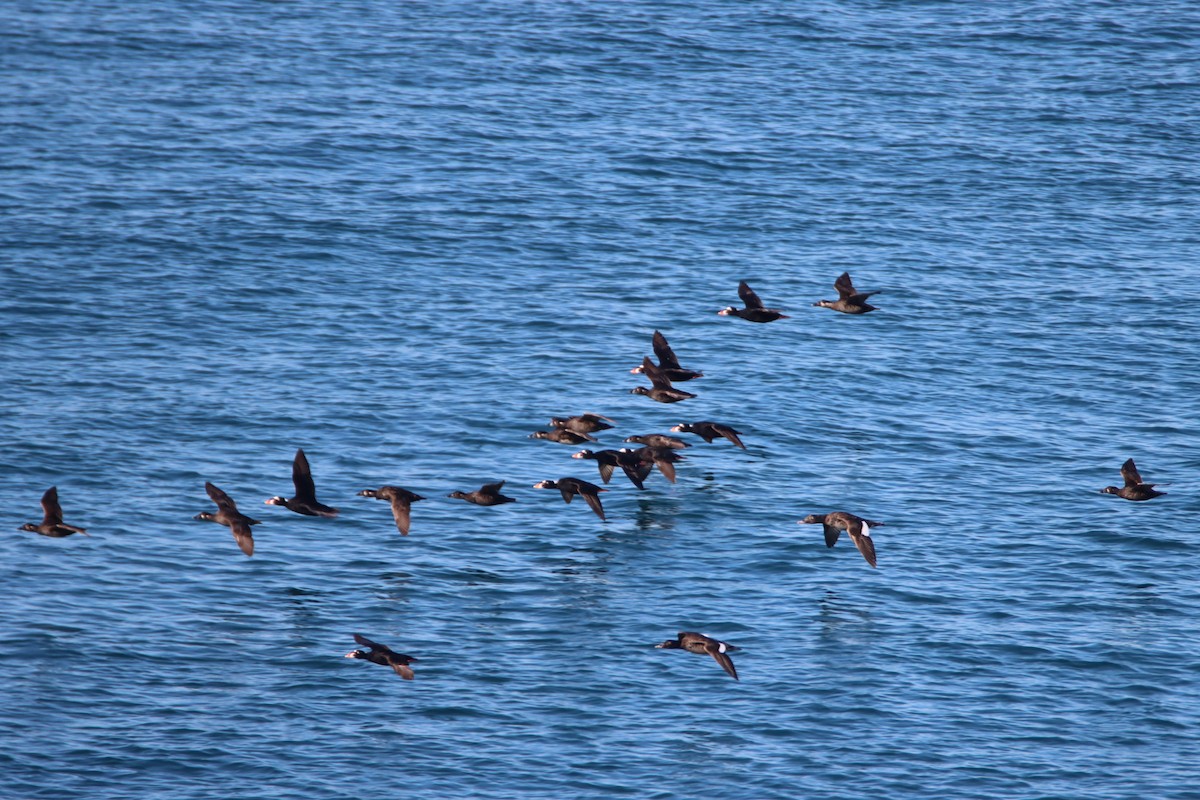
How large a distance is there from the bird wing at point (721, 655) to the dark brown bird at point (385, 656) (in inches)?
233

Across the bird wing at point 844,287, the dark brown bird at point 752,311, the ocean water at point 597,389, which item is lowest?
the ocean water at point 597,389

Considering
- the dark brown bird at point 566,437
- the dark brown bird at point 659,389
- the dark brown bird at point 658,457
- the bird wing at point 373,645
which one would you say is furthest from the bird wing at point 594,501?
the bird wing at point 373,645

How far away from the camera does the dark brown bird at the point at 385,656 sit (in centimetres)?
3088

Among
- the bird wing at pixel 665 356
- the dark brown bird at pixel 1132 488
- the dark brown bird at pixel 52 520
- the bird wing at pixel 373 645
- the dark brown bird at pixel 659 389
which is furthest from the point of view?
the bird wing at pixel 665 356

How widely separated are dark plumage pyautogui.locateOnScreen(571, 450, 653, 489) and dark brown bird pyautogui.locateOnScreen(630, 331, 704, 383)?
3227 mm

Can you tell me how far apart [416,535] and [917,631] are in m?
12.3

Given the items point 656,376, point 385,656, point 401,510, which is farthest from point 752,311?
point 385,656

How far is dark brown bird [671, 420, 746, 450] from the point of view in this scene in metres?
40.0

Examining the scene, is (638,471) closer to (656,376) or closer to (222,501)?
(656,376)

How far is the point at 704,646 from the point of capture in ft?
104

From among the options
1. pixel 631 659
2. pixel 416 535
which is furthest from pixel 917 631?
pixel 416 535

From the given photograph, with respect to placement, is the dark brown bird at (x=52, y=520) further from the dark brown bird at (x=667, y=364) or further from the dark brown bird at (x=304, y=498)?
the dark brown bird at (x=667, y=364)

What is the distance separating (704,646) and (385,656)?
634 centimetres

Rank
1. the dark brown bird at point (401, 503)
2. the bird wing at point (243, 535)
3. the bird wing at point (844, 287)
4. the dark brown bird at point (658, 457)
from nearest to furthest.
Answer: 1. the bird wing at point (243, 535)
2. the dark brown bird at point (401, 503)
3. the dark brown bird at point (658, 457)
4. the bird wing at point (844, 287)
